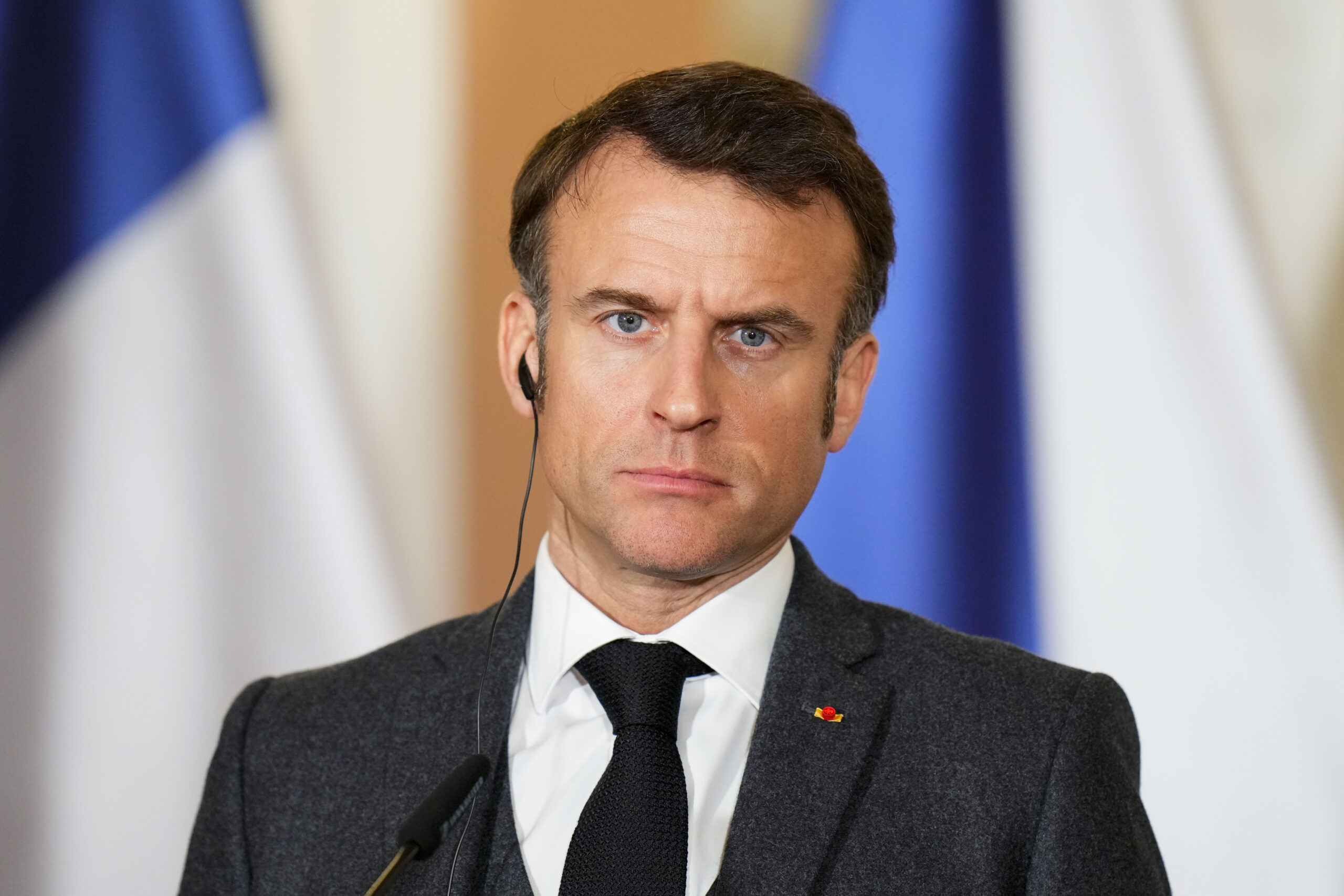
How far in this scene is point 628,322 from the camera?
189 centimetres

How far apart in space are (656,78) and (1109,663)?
4.97 feet

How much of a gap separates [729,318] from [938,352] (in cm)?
119

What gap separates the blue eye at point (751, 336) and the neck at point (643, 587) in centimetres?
28

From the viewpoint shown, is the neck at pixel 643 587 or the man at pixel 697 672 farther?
the neck at pixel 643 587

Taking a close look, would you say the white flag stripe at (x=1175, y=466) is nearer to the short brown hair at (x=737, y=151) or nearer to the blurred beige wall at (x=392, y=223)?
the short brown hair at (x=737, y=151)

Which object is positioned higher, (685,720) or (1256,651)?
(1256,651)

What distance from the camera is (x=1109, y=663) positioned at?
2766mm

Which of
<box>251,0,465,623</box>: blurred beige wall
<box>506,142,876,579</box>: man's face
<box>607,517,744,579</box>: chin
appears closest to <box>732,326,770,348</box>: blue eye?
<box>506,142,876,579</box>: man's face

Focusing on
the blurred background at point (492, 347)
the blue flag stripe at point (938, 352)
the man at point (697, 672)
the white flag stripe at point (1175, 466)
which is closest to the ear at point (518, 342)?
the man at point (697, 672)

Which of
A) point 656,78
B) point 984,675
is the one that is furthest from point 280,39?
point 984,675

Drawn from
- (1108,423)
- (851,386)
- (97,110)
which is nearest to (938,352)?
(1108,423)

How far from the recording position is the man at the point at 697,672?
1.77m

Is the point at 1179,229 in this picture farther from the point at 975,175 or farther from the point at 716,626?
the point at 716,626

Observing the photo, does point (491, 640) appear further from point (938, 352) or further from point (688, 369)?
point (938, 352)
